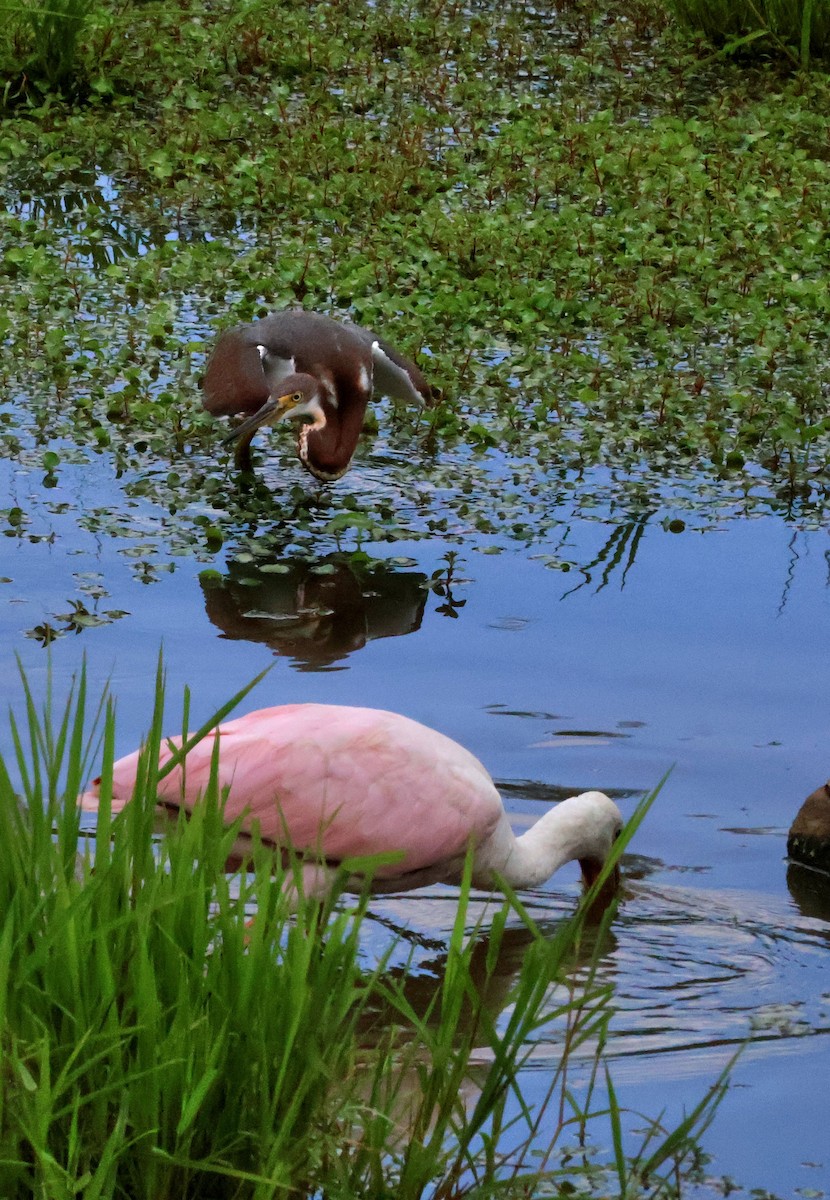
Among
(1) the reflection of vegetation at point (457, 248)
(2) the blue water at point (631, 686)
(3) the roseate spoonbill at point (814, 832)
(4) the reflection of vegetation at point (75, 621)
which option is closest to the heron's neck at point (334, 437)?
(1) the reflection of vegetation at point (457, 248)

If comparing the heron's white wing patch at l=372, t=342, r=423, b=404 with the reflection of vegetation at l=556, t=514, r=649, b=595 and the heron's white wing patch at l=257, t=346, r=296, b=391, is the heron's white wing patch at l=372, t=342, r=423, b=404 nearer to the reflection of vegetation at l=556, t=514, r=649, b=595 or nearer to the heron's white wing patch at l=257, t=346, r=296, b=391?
the heron's white wing patch at l=257, t=346, r=296, b=391

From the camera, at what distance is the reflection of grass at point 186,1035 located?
98.3 inches

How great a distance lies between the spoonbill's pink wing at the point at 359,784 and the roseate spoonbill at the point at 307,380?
97.8 inches

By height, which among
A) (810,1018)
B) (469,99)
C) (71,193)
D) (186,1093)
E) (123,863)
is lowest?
(810,1018)

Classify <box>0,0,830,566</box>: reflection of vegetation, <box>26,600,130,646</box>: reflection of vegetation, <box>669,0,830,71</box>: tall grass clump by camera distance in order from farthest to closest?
1. <box>669,0,830,71</box>: tall grass clump
2. <box>0,0,830,566</box>: reflection of vegetation
3. <box>26,600,130,646</box>: reflection of vegetation

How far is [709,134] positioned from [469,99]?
1595mm

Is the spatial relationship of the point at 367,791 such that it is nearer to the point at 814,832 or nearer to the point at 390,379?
the point at 814,832

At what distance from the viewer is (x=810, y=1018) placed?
3.71m

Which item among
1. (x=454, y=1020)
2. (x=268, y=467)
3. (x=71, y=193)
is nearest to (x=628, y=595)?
(x=268, y=467)

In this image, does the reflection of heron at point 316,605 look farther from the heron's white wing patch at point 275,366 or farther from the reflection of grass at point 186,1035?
the reflection of grass at point 186,1035

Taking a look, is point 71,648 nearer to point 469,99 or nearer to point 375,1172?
point 375,1172

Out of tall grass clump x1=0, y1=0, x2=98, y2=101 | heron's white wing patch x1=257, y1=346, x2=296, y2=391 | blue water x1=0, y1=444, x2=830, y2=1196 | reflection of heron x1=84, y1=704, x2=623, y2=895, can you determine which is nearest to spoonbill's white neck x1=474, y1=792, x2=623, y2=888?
reflection of heron x1=84, y1=704, x2=623, y2=895

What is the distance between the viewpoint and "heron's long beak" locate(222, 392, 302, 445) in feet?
20.5

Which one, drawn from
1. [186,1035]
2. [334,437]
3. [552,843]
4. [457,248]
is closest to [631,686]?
[552,843]
